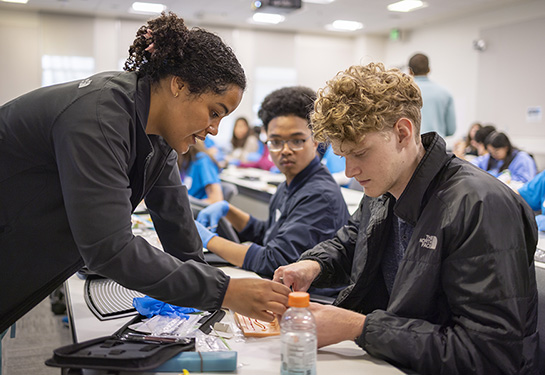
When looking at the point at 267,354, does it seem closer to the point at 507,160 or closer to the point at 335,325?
the point at 335,325

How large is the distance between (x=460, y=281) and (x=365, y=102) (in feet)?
1.46

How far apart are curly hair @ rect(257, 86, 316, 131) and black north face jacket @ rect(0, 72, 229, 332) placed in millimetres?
910

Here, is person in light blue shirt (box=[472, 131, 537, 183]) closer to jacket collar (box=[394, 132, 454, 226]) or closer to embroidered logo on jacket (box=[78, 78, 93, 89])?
jacket collar (box=[394, 132, 454, 226])

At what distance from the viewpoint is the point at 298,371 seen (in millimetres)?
936

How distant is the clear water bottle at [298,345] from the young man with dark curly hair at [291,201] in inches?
31.3

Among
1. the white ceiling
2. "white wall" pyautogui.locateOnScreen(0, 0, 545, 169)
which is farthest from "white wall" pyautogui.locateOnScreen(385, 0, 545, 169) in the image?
the white ceiling

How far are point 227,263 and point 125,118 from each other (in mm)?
1012

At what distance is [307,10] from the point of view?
29.6 ft

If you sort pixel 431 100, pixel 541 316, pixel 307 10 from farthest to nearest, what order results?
pixel 307 10 → pixel 431 100 → pixel 541 316

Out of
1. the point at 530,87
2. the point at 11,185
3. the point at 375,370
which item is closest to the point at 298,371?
the point at 375,370

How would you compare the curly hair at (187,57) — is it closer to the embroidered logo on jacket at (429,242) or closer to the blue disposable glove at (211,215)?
the embroidered logo on jacket at (429,242)

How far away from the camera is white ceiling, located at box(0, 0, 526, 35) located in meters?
8.34

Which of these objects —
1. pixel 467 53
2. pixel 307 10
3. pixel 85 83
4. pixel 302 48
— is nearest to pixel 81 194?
pixel 85 83

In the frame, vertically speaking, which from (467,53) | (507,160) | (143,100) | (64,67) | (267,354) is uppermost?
(467,53)
